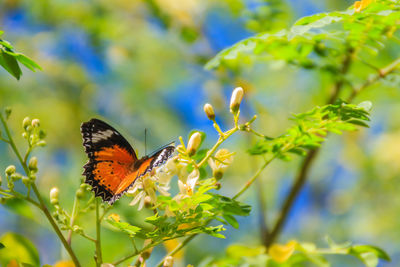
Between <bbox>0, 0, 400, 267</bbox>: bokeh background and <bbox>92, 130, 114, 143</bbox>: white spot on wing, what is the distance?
1708mm

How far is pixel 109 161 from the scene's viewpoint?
1226 millimetres

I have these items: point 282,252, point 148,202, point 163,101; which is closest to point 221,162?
point 148,202

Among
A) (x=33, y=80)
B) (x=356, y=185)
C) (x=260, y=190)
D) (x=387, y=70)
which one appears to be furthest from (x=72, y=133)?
(x=387, y=70)

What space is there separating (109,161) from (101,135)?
8 centimetres

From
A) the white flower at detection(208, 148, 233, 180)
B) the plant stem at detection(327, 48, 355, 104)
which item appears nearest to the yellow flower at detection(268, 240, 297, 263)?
the white flower at detection(208, 148, 233, 180)

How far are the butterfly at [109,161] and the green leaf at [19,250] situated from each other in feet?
0.84

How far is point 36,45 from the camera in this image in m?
3.51

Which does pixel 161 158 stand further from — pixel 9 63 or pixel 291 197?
pixel 291 197

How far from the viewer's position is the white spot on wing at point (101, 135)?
4.01 ft

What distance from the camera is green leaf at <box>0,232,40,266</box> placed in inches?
45.8

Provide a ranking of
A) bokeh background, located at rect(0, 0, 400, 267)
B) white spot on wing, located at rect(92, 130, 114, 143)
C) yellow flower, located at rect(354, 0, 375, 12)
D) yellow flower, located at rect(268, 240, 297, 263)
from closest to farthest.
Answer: yellow flower, located at rect(354, 0, 375, 12) < white spot on wing, located at rect(92, 130, 114, 143) < yellow flower, located at rect(268, 240, 297, 263) < bokeh background, located at rect(0, 0, 400, 267)

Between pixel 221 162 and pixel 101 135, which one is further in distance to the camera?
pixel 101 135

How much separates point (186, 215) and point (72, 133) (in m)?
3.05

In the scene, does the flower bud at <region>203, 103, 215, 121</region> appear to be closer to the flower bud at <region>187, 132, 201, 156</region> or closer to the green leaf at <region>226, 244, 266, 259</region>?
the flower bud at <region>187, 132, 201, 156</region>
